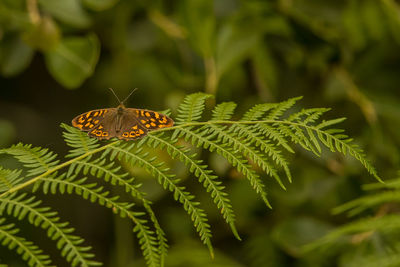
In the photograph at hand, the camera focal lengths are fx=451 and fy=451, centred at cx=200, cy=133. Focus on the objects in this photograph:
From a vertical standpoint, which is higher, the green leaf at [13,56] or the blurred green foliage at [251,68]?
the green leaf at [13,56]

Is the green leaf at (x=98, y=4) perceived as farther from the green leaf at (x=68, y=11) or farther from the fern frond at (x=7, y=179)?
the fern frond at (x=7, y=179)

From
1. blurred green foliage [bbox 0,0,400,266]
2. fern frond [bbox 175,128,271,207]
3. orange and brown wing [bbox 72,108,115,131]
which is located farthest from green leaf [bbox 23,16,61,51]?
fern frond [bbox 175,128,271,207]

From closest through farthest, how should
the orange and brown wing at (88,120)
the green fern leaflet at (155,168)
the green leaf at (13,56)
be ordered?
the green fern leaflet at (155,168), the orange and brown wing at (88,120), the green leaf at (13,56)

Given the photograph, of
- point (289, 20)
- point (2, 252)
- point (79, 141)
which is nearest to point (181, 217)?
point (2, 252)

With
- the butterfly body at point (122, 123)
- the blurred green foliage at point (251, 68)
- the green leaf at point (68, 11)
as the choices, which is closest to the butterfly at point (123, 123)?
the butterfly body at point (122, 123)

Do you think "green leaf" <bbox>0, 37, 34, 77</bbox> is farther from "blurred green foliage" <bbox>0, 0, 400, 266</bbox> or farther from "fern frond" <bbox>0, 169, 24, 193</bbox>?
"fern frond" <bbox>0, 169, 24, 193</bbox>

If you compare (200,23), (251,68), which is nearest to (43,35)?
(200,23)

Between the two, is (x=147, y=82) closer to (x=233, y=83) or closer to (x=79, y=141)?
(x=233, y=83)
